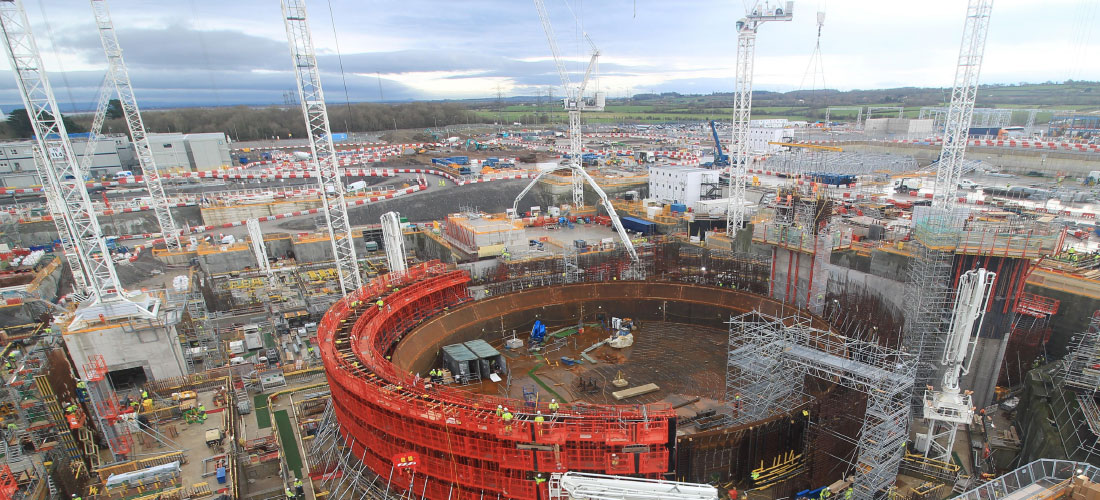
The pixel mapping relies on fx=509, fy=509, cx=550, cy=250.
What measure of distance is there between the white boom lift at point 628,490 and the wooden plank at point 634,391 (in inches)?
490

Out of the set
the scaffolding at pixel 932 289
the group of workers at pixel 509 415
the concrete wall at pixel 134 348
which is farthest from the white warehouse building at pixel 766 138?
the concrete wall at pixel 134 348

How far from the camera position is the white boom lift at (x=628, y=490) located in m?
13.8

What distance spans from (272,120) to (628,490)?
570 feet

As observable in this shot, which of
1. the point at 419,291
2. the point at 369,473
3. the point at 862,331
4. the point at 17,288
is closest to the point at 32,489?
the point at 369,473

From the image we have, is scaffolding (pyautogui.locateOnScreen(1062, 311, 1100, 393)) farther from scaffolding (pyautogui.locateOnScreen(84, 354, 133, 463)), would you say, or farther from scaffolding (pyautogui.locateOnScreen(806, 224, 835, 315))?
scaffolding (pyautogui.locateOnScreen(84, 354, 133, 463))

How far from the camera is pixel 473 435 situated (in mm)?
18969

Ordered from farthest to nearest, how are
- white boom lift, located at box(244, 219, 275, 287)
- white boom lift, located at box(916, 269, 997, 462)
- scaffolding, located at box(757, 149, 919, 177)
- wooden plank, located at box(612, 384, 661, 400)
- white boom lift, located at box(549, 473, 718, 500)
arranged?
scaffolding, located at box(757, 149, 919, 177), white boom lift, located at box(244, 219, 275, 287), wooden plank, located at box(612, 384, 661, 400), white boom lift, located at box(916, 269, 997, 462), white boom lift, located at box(549, 473, 718, 500)

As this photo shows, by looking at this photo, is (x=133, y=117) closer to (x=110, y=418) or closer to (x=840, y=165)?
(x=110, y=418)

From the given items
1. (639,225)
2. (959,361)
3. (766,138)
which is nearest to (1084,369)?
(959,361)

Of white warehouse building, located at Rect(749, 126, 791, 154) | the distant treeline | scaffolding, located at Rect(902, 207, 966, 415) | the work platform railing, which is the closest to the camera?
the work platform railing

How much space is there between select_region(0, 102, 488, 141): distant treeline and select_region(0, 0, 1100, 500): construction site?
9431 cm

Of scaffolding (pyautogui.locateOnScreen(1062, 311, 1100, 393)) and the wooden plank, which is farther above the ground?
scaffolding (pyautogui.locateOnScreen(1062, 311, 1100, 393))

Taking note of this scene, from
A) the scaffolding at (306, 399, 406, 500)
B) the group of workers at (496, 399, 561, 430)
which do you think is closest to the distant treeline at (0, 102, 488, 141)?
the scaffolding at (306, 399, 406, 500)

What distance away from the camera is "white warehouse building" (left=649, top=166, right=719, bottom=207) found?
5584cm
